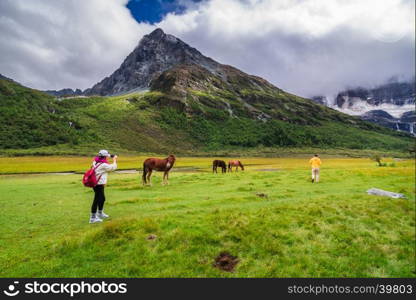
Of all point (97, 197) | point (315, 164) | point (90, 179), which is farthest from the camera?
point (315, 164)

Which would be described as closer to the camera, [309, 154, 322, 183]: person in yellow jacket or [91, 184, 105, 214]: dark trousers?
[91, 184, 105, 214]: dark trousers

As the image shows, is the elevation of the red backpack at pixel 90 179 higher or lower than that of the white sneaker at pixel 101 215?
higher

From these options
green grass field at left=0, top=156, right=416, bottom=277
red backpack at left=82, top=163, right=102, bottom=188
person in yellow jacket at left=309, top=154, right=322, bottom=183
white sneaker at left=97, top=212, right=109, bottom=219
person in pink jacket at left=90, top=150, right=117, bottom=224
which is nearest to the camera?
green grass field at left=0, top=156, right=416, bottom=277

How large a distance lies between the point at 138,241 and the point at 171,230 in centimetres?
161

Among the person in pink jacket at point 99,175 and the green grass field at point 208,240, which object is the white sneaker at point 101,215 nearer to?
the person in pink jacket at point 99,175

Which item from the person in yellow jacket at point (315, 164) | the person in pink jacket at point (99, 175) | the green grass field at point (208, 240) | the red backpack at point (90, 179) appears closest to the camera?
the green grass field at point (208, 240)

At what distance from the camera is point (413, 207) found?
18938mm

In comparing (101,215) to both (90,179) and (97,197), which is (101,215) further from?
(90,179)

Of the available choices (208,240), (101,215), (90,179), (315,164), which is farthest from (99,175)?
(315,164)

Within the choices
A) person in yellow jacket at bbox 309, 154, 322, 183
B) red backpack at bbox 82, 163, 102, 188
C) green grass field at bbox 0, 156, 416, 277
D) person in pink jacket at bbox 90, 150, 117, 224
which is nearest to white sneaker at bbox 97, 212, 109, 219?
person in pink jacket at bbox 90, 150, 117, 224

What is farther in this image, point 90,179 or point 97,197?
point 97,197

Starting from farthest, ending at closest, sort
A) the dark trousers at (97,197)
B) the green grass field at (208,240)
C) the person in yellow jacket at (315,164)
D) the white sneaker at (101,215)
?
the person in yellow jacket at (315,164)
the white sneaker at (101,215)
the dark trousers at (97,197)
the green grass field at (208,240)

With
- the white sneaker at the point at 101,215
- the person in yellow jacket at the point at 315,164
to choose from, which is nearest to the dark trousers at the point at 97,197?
the white sneaker at the point at 101,215

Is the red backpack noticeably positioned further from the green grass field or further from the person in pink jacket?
the green grass field
